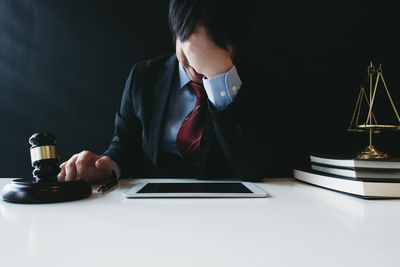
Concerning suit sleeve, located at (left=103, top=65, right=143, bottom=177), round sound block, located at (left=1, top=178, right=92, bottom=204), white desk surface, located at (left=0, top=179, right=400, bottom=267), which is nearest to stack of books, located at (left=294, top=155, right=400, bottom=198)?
white desk surface, located at (left=0, top=179, right=400, bottom=267)

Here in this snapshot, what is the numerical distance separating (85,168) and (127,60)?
2.33 ft

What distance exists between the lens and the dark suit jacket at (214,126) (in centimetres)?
80

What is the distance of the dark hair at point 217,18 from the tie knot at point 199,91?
216 mm

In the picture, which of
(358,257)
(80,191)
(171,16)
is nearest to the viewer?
(358,257)

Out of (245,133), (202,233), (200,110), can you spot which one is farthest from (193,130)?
(202,233)

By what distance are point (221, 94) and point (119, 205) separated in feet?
1.57

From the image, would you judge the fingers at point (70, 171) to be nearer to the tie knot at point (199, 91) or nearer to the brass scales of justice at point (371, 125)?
the tie knot at point (199, 91)

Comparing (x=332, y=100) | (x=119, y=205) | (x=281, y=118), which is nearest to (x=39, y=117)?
(x=119, y=205)

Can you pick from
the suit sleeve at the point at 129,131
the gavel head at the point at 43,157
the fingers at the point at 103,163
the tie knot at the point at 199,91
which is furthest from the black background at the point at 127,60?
the gavel head at the point at 43,157

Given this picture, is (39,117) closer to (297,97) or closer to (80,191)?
(80,191)

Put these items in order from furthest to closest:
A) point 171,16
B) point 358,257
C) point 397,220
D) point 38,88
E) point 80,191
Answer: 1. point 38,88
2. point 171,16
3. point 80,191
4. point 397,220
5. point 358,257

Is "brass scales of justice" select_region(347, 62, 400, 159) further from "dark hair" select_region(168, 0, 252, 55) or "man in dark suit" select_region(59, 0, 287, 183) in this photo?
"dark hair" select_region(168, 0, 252, 55)

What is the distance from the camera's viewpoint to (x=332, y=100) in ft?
3.86

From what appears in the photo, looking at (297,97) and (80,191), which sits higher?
(297,97)
